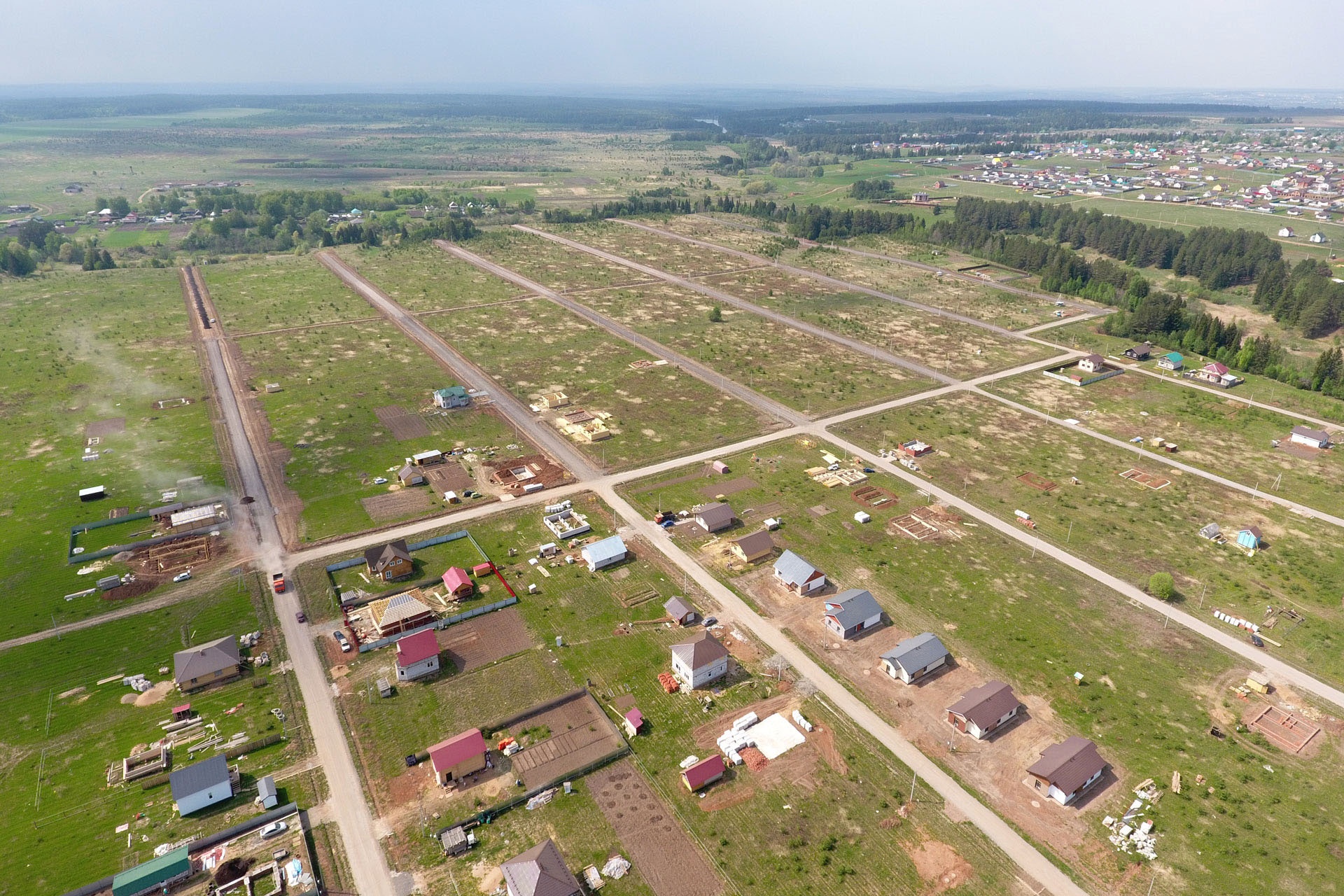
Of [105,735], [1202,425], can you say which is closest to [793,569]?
[105,735]

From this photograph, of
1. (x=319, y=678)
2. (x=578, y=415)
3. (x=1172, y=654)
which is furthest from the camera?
(x=578, y=415)

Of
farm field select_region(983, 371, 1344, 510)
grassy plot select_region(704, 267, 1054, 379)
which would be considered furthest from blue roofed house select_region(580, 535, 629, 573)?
grassy plot select_region(704, 267, 1054, 379)

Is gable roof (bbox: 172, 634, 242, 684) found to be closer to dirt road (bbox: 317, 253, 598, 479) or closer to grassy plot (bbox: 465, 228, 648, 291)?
dirt road (bbox: 317, 253, 598, 479)

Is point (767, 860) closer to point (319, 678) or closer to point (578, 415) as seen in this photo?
point (319, 678)

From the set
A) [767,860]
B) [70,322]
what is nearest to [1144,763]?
[767,860]

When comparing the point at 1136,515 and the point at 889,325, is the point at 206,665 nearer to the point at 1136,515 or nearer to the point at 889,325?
the point at 1136,515

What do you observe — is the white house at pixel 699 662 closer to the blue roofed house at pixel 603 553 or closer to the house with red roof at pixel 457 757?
the blue roofed house at pixel 603 553

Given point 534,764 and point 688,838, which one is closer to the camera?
point 688,838
